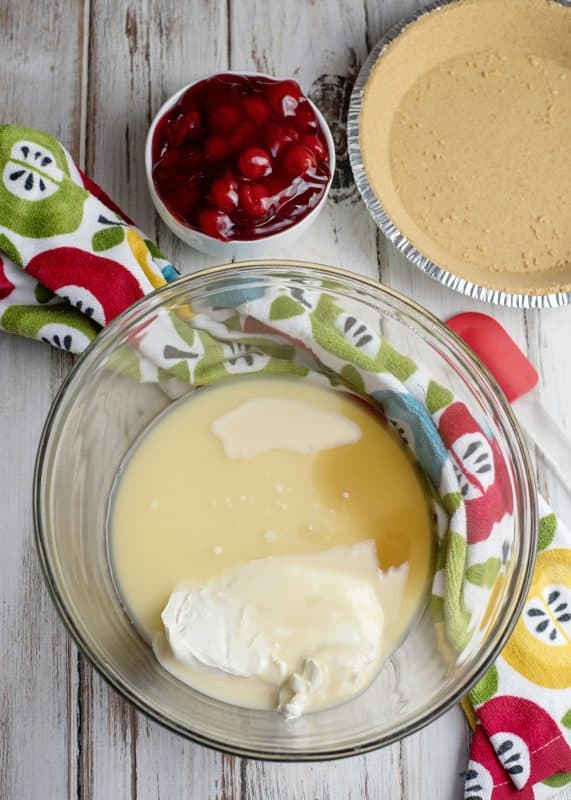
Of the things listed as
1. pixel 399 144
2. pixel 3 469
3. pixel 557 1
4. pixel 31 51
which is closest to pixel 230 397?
pixel 3 469

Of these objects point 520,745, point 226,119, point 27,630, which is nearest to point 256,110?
point 226,119

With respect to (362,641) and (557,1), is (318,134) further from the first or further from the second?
(362,641)

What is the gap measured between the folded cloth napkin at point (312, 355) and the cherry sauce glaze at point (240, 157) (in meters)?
0.08

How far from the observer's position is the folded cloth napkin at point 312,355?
1.10 m

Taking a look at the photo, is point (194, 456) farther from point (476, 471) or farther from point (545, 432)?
point (545, 432)

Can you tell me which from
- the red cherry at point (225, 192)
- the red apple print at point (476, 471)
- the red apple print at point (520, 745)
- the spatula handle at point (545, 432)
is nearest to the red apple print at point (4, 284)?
the red cherry at point (225, 192)

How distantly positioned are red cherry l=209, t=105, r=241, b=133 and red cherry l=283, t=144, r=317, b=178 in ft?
0.24

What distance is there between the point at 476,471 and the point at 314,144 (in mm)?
449

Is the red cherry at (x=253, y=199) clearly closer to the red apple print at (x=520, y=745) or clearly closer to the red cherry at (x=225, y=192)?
the red cherry at (x=225, y=192)

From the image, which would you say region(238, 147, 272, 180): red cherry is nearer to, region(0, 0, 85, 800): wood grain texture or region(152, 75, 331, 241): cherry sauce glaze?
region(152, 75, 331, 241): cherry sauce glaze

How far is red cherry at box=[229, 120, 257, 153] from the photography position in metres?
1.08

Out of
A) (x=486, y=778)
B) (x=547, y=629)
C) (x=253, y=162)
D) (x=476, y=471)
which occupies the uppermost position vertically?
(x=253, y=162)

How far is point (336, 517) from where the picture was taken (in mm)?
1041

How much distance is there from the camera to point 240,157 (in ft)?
3.50
